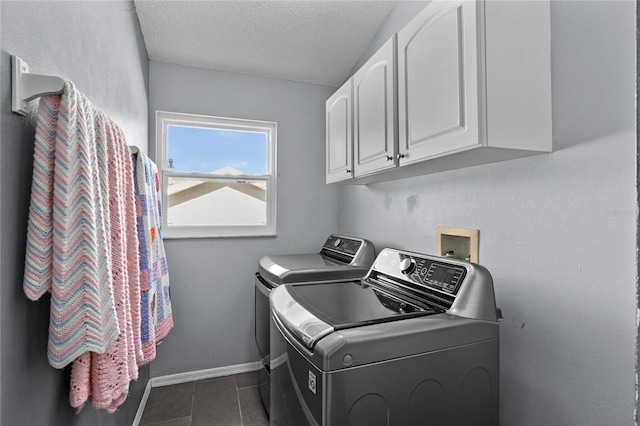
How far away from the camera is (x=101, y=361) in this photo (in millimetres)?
857

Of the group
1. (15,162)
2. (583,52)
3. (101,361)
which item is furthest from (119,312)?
(583,52)

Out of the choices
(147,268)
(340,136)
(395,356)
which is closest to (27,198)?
(147,268)

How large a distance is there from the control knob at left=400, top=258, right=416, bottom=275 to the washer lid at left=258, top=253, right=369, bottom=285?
Result: 1.70ft

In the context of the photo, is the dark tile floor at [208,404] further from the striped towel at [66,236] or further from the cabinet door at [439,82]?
the cabinet door at [439,82]

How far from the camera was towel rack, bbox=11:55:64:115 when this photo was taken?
2.46ft

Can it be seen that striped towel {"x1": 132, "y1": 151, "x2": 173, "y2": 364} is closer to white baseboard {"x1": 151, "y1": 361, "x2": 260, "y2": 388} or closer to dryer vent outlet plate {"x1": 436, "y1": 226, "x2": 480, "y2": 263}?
white baseboard {"x1": 151, "y1": 361, "x2": 260, "y2": 388}

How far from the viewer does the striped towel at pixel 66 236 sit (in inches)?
30.5

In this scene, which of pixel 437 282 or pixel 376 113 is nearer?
pixel 437 282

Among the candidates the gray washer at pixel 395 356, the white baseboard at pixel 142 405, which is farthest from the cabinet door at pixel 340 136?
the white baseboard at pixel 142 405

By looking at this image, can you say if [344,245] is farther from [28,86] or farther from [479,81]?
[28,86]

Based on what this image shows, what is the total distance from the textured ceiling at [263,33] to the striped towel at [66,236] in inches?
58.6

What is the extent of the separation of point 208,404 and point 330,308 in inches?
64.8

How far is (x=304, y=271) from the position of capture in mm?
1767

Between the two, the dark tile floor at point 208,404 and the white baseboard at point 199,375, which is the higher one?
the white baseboard at point 199,375
